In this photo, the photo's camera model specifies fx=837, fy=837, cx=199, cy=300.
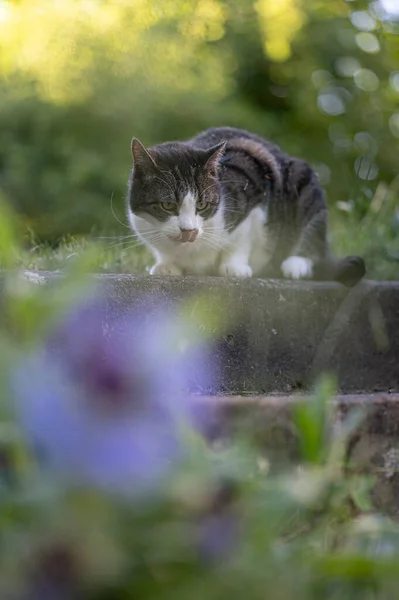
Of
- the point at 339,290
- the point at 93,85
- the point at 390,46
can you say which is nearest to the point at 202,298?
the point at 339,290

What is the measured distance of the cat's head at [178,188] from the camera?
237 cm

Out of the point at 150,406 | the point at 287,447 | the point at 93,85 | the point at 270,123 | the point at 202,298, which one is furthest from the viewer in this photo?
the point at 270,123

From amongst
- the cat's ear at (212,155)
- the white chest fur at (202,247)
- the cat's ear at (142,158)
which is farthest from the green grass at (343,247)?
the cat's ear at (212,155)

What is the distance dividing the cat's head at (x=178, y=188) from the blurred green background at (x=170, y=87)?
7.27ft

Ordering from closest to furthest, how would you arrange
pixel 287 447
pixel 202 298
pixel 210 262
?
pixel 287 447
pixel 202 298
pixel 210 262

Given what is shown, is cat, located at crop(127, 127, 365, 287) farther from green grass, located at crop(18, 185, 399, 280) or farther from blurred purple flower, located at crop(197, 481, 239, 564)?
blurred purple flower, located at crop(197, 481, 239, 564)

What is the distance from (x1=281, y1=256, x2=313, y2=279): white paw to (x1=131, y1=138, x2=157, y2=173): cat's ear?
526 mm

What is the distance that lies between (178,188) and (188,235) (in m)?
0.15

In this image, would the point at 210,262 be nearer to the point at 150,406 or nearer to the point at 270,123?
the point at 150,406

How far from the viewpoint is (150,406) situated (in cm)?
48

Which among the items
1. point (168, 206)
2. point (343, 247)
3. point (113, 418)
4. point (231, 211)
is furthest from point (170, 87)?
point (113, 418)

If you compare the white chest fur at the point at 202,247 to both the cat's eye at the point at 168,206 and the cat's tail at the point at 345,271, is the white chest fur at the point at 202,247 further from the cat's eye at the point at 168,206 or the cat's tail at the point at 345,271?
the cat's tail at the point at 345,271

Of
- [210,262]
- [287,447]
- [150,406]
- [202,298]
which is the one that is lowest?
[210,262]

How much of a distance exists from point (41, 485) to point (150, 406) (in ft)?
0.46
